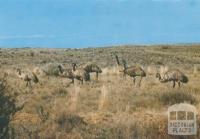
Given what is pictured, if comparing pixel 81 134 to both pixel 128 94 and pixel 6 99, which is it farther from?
pixel 128 94

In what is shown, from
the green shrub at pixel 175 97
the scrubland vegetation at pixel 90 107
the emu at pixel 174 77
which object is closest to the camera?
the scrubland vegetation at pixel 90 107

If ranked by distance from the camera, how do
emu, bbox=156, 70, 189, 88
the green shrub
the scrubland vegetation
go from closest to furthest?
the scrubland vegetation, the green shrub, emu, bbox=156, 70, 189, 88

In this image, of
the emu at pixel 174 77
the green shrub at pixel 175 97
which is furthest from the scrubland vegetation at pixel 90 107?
the emu at pixel 174 77

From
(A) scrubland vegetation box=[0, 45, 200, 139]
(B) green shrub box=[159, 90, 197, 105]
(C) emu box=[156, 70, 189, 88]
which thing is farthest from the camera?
(C) emu box=[156, 70, 189, 88]

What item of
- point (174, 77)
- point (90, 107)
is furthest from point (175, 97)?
point (174, 77)

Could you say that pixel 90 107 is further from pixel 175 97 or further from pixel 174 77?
pixel 174 77

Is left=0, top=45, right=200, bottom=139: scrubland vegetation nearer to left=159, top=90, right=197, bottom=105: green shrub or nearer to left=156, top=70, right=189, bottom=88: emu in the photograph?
left=159, top=90, right=197, bottom=105: green shrub

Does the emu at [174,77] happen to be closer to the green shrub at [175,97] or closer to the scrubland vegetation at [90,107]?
the scrubland vegetation at [90,107]

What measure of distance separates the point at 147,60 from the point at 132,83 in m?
27.2

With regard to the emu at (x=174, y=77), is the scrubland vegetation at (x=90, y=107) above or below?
below

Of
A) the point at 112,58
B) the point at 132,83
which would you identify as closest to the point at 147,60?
the point at 112,58

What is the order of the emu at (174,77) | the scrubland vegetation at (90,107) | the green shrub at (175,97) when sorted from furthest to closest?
the emu at (174,77)
the green shrub at (175,97)
the scrubland vegetation at (90,107)

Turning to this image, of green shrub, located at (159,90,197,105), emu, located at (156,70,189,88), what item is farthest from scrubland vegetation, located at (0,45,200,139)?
emu, located at (156,70,189,88)

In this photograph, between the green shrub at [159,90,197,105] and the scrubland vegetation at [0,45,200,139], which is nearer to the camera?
the scrubland vegetation at [0,45,200,139]
